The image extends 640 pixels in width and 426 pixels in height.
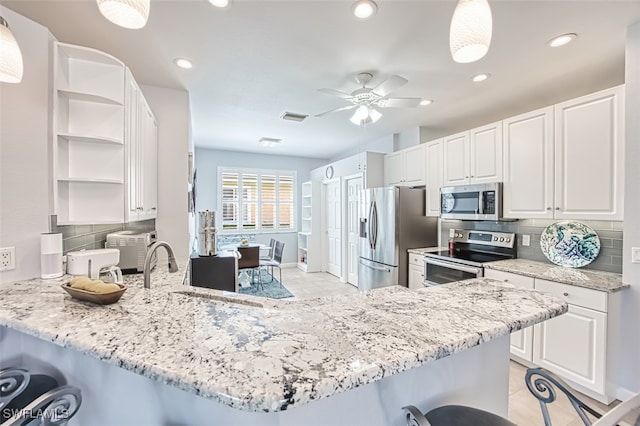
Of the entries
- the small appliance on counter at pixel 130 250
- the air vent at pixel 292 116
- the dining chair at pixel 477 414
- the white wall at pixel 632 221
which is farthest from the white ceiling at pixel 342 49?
the dining chair at pixel 477 414

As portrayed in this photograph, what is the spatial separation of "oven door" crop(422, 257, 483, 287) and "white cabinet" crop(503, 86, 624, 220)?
2.41 feet

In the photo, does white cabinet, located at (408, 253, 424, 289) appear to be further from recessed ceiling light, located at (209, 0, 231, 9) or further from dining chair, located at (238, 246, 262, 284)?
recessed ceiling light, located at (209, 0, 231, 9)

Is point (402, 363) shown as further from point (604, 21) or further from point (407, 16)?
point (604, 21)

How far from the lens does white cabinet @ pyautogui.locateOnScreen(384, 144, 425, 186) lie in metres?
4.04

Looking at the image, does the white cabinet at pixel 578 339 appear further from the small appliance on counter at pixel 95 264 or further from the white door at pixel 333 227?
the white door at pixel 333 227

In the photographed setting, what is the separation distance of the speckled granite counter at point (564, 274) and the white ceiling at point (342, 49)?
185 cm

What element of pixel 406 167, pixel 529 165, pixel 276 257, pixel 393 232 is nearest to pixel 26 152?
pixel 393 232

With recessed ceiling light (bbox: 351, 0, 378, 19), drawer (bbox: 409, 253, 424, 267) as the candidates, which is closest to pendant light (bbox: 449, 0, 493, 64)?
recessed ceiling light (bbox: 351, 0, 378, 19)

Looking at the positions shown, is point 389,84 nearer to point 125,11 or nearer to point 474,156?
point 474,156

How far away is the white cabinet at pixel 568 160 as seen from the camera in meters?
2.19

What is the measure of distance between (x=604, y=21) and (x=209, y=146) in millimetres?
6028

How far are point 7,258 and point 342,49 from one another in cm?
262

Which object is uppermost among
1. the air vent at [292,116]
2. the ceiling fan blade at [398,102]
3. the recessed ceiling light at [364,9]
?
the air vent at [292,116]

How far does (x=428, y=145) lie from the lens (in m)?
3.90
